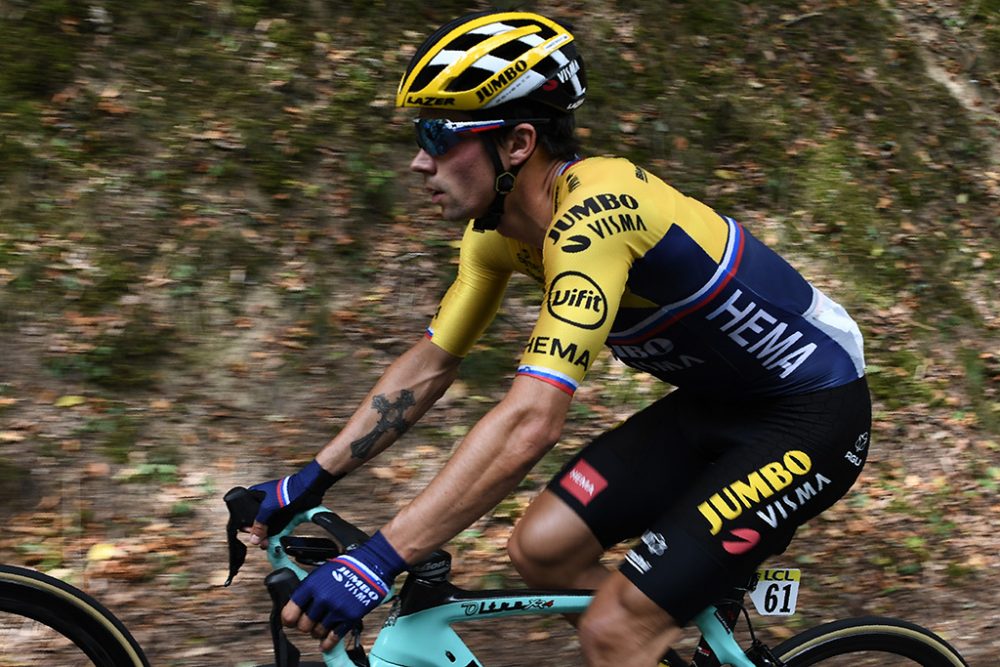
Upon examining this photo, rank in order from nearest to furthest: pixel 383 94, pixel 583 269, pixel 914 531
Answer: pixel 583 269 < pixel 914 531 < pixel 383 94

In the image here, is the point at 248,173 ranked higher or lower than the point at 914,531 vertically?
higher

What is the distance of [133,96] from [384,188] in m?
1.91

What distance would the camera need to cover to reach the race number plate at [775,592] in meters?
3.15

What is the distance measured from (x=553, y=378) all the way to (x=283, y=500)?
3.10ft

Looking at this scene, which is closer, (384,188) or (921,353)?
(384,188)

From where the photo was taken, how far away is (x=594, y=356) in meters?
2.61

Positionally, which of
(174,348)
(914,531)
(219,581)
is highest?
(174,348)

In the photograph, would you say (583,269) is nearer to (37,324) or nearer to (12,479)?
(12,479)

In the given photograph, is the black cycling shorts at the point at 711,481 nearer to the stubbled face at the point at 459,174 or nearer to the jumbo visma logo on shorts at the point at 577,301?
the jumbo visma logo on shorts at the point at 577,301

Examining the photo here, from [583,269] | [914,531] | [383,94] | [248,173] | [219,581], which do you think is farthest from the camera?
[383,94]

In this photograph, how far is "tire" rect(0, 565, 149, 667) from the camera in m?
2.55

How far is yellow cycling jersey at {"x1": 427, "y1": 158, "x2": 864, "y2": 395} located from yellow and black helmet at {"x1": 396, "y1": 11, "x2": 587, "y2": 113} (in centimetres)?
28

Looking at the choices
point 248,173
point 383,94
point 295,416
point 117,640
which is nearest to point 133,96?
point 248,173

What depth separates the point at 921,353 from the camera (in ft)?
25.2
